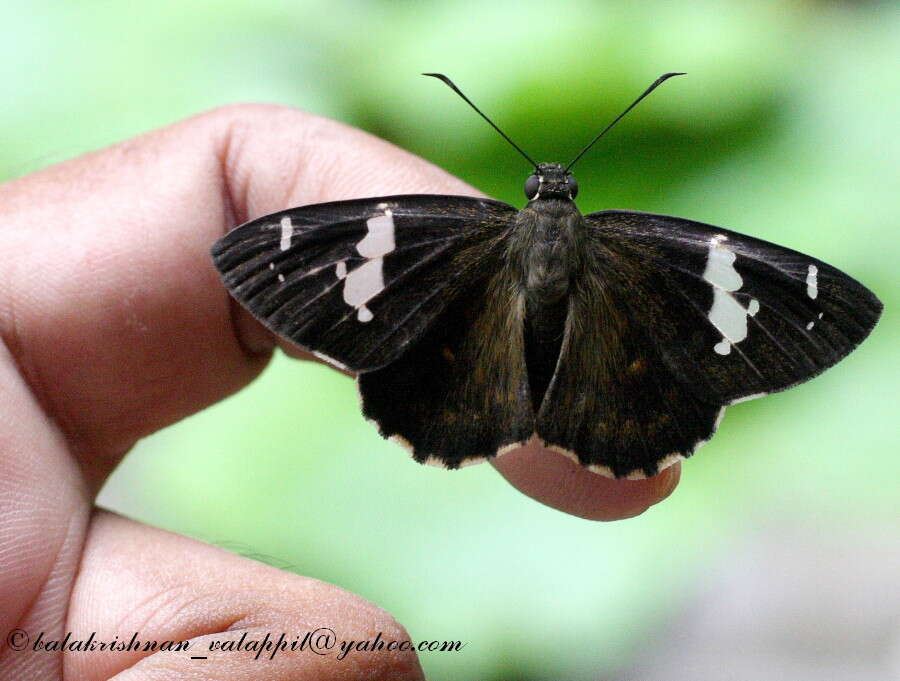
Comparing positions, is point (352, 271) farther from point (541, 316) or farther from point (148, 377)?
point (148, 377)

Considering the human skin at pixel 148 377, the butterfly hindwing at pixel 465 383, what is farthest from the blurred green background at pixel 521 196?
the butterfly hindwing at pixel 465 383

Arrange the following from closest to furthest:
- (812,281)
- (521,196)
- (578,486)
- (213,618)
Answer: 1. (812,281)
2. (213,618)
3. (578,486)
4. (521,196)

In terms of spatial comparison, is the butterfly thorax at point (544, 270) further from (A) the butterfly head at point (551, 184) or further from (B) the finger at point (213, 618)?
(B) the finger at point (213, 618)

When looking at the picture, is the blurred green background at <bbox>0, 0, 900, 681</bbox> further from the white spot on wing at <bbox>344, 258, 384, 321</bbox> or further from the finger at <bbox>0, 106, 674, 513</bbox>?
the white spot on wing at <bbox>344, 258, 384, 321</bbox>

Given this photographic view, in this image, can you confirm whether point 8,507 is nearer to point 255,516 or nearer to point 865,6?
point 255,516

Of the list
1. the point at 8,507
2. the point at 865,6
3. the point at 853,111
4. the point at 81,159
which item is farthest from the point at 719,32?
the point at 8,507

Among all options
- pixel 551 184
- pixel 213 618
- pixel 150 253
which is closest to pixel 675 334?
pixel 551 184
